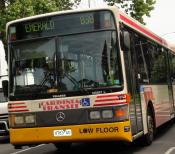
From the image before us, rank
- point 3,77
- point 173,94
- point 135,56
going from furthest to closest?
point 3,77 → point 173,94 → point 135,56

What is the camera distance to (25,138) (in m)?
12.0

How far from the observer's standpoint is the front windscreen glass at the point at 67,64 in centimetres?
1166

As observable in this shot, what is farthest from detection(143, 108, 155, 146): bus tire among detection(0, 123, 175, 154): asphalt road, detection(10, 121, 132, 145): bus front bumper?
detection(10, 121, 132, 145): bus front bumper

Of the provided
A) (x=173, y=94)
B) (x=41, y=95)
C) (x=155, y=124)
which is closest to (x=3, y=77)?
(x=173, y=94)

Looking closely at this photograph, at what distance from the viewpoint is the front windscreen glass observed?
11.7m

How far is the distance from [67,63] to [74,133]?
4.74 ft

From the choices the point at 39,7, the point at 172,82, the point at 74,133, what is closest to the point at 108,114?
the point at 74,133

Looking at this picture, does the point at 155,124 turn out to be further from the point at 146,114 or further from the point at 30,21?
the point at 30,21

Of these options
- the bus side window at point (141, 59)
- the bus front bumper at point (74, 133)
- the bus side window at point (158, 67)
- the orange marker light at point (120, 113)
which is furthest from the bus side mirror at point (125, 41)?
the bus side window at point (158, 67)

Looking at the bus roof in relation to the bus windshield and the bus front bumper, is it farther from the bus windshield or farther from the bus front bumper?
the bus front bumper

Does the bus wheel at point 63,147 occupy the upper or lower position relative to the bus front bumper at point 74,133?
lower

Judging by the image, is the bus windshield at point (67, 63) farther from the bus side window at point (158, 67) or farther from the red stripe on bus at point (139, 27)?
the bus side window at point (158, 67)

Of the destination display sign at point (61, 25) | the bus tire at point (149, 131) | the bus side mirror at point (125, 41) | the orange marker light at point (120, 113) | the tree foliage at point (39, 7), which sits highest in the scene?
the tree foliage at point (39, 7)

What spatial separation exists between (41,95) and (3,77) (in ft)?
30.2
